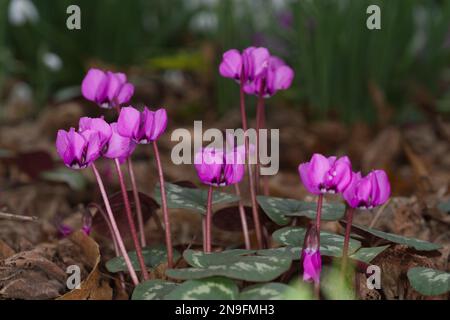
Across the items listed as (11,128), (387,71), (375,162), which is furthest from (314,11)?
(11,128)

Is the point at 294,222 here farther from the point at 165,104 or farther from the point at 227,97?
the point at 165,104

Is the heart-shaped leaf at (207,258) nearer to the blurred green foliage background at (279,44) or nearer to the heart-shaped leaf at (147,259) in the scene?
the heart-shaped leaf at (147,259)

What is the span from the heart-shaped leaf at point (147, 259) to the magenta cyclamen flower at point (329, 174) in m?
0.28

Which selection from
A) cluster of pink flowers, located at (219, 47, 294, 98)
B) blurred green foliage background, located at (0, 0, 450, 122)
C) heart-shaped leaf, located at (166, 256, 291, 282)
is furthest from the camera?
blurred green foliage background, located at (0, 0, 450, 122)

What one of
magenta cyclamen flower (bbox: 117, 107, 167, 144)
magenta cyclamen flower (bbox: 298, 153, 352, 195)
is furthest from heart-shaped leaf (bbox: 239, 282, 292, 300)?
magenta cyclamen flower (bbox: 117, 107, 167, 144)

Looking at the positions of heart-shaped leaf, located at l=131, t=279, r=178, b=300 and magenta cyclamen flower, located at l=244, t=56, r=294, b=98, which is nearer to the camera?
heart-shaped leaf, located at l=131, t=279, r=178, b=300

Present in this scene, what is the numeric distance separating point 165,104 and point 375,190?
6.90 ft

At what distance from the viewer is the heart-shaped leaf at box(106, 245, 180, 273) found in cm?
105

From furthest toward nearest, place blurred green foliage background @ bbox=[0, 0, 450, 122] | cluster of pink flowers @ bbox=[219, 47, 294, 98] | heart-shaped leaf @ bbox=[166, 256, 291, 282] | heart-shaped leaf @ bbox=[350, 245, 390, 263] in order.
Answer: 1. blurred green foliage background @ bbox=[0, 0, 450, 122]
2. cluster of pink flowers @ bbox=[219, 47, 294, 98]
3. heart-shaped leaf @ bbox=[350, 245, 390, 263]
4. heart-shaped leaf @ bbox=[166, 256, 291, 282]

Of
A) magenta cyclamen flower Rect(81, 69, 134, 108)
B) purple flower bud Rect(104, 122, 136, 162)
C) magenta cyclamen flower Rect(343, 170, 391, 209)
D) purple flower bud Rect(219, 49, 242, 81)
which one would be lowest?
magenta cyclamen flower Rect(343, 170, 391, 209)

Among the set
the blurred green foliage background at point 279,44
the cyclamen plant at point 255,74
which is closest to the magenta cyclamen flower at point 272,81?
the cyclamen plant at point 255,74

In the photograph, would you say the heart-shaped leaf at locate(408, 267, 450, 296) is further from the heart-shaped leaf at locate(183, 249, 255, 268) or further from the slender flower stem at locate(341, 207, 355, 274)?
the heart-shaped leaf at locate(183, 249, 255, 268)

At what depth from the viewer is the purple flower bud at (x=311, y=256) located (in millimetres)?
878
